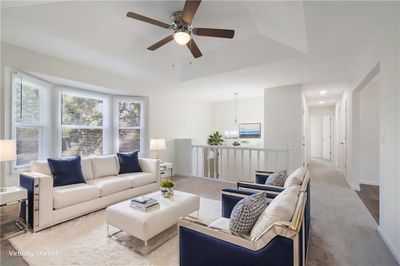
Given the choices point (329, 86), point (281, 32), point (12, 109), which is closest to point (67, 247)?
point (12, 109)

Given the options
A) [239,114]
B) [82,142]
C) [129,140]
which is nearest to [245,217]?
[82,142]

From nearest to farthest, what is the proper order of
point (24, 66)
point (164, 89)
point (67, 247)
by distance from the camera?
point (67, 247), point (24, 66), point (164, 89)

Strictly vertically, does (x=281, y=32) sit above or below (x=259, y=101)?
above

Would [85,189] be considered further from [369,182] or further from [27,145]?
[369,182]

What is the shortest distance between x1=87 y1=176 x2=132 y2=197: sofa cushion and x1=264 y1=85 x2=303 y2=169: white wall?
12.3 feet

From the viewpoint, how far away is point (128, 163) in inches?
160

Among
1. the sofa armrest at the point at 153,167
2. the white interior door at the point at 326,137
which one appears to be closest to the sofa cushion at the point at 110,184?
the sofa armrest at the point at 153,167

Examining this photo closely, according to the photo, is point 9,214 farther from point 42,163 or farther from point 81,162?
point 81,162

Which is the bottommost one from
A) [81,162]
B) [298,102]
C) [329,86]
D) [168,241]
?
[168,241]

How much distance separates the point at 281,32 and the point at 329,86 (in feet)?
A: 10.2

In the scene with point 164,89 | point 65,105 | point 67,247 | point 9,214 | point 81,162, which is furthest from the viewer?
point 164,89

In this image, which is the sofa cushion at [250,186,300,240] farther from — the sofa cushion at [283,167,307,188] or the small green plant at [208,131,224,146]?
the small green plant at [208,131,224,146]

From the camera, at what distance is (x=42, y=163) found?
3.02 m

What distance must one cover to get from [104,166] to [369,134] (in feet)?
20.2
